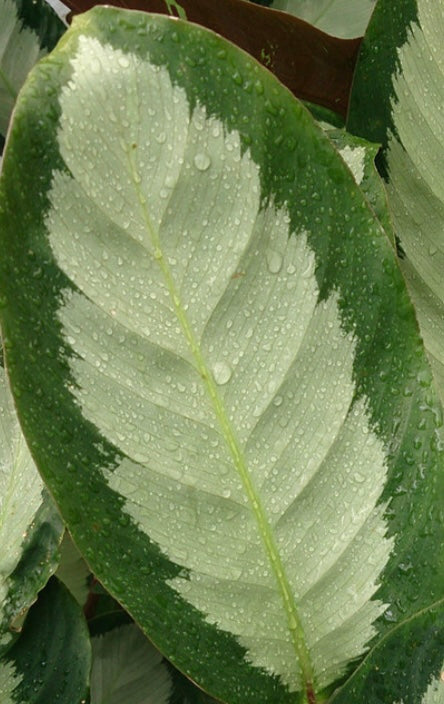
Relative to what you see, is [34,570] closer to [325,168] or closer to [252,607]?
[252,607]

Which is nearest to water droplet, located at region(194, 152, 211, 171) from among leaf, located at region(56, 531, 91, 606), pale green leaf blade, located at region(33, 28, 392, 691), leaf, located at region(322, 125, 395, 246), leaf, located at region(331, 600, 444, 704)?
pale green leaf blade, located at region(33, 28, 392, 691)

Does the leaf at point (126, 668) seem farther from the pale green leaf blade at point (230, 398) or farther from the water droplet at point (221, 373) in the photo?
the water droplet at point (221, 373)

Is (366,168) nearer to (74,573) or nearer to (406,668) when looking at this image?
(406,668)

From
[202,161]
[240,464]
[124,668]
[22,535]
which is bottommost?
[124,668]

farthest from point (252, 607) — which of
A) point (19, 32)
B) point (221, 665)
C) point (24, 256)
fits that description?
point (19, 32)

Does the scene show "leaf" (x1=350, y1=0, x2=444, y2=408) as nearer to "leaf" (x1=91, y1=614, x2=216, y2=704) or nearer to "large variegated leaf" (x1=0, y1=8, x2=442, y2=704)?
"large variegated leaf" (x1=0, y1=8, x2=442, y2=704)

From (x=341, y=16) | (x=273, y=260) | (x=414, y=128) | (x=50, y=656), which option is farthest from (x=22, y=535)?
(x=341, y=16)
